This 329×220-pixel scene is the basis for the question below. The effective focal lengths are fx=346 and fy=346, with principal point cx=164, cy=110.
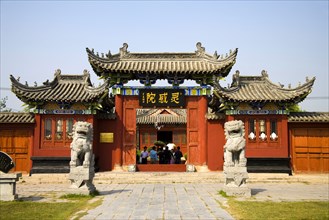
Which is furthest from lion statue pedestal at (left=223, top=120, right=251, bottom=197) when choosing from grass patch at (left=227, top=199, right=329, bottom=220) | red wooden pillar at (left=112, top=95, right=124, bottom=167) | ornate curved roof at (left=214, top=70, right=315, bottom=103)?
red wooden pillar at (left=112, top=95, right=124, bottom=167)

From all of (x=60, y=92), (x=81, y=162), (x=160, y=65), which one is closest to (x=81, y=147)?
(x=81, y=162)

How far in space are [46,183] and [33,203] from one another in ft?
18.9

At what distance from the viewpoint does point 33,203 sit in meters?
9.21

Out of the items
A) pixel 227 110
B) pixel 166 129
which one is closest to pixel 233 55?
pixel 227 110

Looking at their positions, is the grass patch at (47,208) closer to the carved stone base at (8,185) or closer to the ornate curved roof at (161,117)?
the carved stone base at (8,185)

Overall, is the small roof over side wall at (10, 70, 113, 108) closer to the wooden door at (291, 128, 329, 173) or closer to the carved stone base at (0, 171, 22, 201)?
the carved stone base at (0, 171, 22, 201)

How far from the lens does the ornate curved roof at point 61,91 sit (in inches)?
637

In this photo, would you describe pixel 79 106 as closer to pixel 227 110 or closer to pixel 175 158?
pixel 175 158

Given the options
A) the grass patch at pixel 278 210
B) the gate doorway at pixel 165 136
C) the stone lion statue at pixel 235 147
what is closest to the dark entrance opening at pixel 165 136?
the gate doorway at pixel 165 136

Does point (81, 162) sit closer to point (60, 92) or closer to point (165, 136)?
point (60, 92)

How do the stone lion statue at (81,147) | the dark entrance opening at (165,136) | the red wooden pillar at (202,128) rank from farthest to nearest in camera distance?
the dark entrance opening at (165,136) < the red wooden pillar at (202,128) < the stone lion statue at (81,147)

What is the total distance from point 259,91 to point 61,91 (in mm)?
9758

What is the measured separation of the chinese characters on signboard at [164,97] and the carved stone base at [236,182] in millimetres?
6680

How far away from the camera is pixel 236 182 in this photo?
10.8 metres
